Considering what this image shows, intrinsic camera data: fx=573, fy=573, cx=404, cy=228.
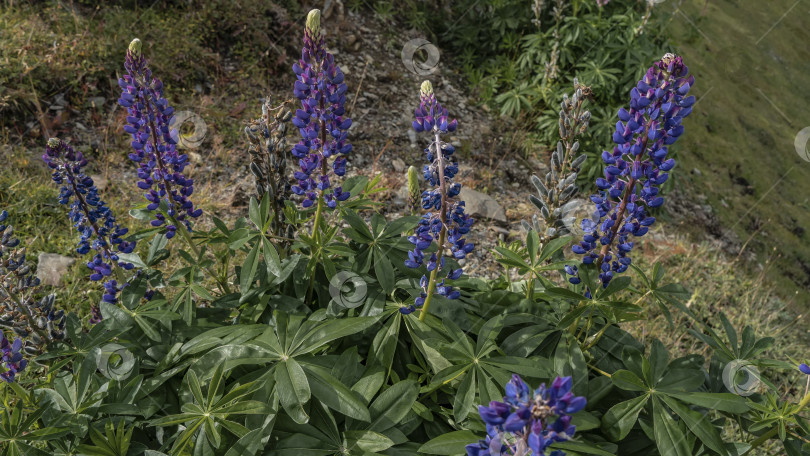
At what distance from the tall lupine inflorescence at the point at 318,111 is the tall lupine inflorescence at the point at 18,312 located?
117 cm

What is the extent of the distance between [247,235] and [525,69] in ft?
16.0

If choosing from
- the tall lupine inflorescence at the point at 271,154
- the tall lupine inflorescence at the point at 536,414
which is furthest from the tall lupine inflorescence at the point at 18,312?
the tall lupine inflorescence at the point at 536,414

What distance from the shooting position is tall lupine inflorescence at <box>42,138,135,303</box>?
2381 millimetres

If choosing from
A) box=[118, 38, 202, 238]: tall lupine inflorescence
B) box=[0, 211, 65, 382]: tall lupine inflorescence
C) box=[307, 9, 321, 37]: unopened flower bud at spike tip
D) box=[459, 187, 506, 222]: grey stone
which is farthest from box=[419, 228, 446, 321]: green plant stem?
box=[459, 187, 506, 222]: grey stone

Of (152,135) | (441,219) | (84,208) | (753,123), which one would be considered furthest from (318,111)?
(753,123)

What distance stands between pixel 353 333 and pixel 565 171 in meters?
1.09

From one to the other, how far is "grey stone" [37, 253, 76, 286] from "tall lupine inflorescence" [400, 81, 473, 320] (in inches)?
114

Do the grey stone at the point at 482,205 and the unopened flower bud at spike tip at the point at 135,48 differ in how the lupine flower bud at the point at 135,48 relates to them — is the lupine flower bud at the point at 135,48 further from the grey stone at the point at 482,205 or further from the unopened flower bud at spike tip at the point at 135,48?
the grey stone at the point at 482,205

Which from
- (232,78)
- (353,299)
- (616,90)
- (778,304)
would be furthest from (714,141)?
(353,299)

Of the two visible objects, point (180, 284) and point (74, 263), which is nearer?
point (180, 284)

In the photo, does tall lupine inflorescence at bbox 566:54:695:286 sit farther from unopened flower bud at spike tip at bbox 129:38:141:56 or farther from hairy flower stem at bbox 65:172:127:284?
hairy flower stem at bbox 65:172:127:284

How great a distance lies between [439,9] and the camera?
24.0 ft

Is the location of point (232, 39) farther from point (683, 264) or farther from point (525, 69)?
point (683, 264)

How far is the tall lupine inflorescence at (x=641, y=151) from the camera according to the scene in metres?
1.93
